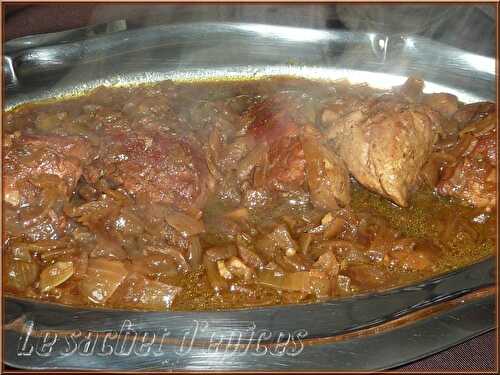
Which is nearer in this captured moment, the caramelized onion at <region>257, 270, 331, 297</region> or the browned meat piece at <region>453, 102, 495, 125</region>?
the caramelized onion at <region>257, 270, 331, 297</region>

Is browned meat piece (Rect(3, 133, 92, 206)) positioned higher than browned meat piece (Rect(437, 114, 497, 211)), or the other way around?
browned meat piece (Rect(3, 133, 92, 206))

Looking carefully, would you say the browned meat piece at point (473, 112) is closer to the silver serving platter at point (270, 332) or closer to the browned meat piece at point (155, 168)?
the silver serving platter at point (270, 332)

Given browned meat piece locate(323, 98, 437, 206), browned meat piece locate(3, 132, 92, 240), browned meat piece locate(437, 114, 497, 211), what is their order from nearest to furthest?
browned meat piece locate(3, 132, 92, 240)
browned meat piece locate(323, 98, 437, 206)
browned meat piece locate(437, 114, 497, 211)

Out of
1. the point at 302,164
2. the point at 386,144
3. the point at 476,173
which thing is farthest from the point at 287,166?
the point at 476,173

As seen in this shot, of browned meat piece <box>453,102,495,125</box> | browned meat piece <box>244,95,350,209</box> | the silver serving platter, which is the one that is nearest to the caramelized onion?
the silver serving platter

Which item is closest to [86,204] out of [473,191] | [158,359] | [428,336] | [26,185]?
[26,185]

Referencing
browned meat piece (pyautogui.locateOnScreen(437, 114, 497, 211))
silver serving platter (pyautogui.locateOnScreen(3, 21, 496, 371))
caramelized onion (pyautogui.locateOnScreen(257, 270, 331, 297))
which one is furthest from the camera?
browned meat piece (pyautogui.locateOnScreen(437, 114, 497, 211))

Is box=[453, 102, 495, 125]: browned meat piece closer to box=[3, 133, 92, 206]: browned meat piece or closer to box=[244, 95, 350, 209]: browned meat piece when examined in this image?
box=[244, 95, 350, 209]: browned meat piece
